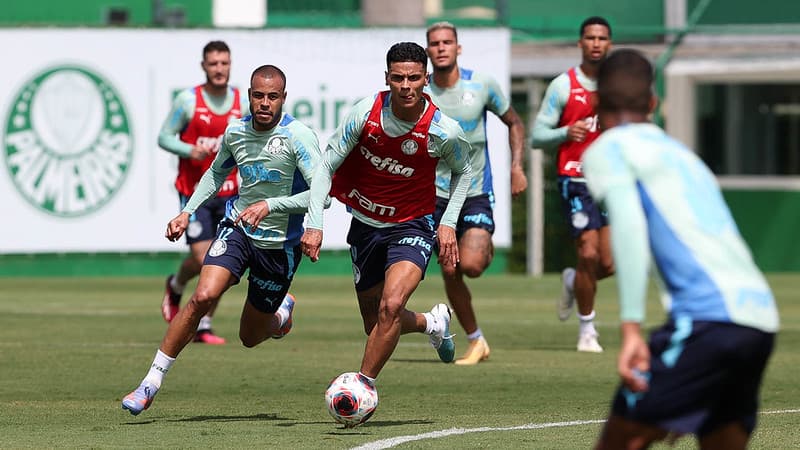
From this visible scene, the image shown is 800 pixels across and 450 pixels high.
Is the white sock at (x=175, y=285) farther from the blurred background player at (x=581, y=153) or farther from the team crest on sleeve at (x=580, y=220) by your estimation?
the team crest on sleeve at (x=580, y=220)

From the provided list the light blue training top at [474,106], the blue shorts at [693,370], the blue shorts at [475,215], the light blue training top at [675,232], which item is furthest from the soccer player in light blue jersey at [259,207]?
the blue shorts at [693,370]

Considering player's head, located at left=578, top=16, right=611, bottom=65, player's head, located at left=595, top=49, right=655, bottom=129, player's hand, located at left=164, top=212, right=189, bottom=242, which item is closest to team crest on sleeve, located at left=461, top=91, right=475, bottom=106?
player's head, located at left=578, top=16, right=611, bottom=65

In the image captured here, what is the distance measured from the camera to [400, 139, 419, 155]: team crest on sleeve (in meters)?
9.12

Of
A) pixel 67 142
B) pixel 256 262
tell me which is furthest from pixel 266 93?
pixel 67 142

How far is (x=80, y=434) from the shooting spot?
852cm

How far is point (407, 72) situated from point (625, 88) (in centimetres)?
362

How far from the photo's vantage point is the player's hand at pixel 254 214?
910cm

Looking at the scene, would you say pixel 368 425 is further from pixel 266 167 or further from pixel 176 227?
pixel 266 167

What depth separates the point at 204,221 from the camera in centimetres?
1405

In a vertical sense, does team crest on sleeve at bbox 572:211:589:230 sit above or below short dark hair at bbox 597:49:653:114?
Result: below

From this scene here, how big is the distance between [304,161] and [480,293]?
10.5 meters

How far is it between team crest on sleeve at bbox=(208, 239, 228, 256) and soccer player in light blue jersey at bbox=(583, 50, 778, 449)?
462 centimetres

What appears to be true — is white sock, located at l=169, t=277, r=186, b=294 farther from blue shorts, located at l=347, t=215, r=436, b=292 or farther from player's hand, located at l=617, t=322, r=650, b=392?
player's hand, located at l=617, t=322, r=650, b=392

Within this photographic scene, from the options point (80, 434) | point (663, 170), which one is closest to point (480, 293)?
point (80, 434)
